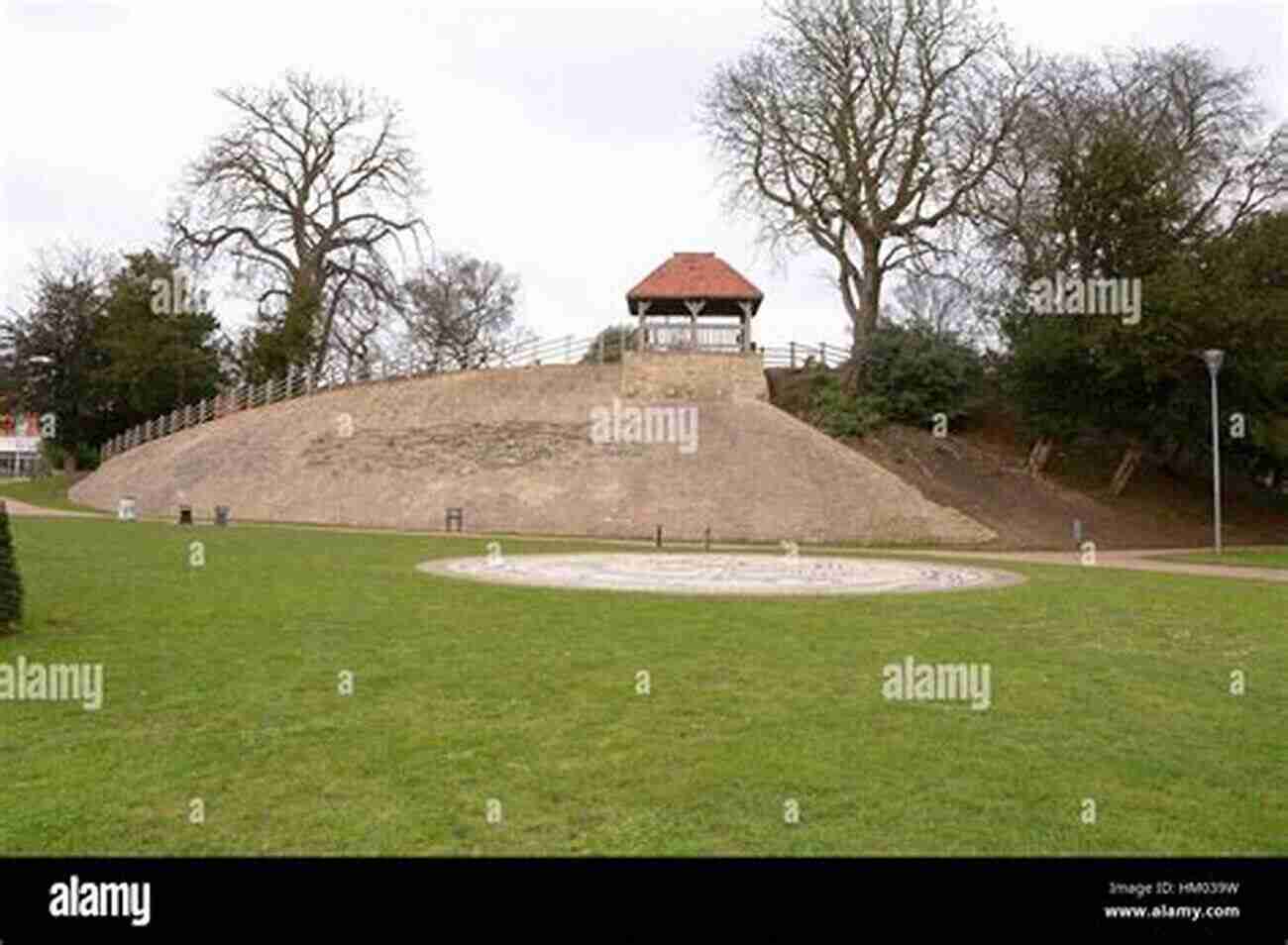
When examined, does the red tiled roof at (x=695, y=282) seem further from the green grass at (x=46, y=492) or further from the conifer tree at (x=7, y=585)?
the conifer tree at (x=7, y=585)

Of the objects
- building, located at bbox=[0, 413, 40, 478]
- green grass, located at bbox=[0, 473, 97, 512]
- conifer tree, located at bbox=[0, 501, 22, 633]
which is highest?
building, located at bbox=[0, 413, 40, 478]

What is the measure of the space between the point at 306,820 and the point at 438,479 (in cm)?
3464

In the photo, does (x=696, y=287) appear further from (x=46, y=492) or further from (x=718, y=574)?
(x=46, y=492)

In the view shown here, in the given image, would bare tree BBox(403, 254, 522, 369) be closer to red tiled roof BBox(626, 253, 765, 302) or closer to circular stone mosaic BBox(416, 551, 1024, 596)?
red tiled roof BBox(626, 253, 765, 302)

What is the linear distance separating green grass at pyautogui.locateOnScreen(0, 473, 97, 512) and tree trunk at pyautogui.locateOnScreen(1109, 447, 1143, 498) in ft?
125

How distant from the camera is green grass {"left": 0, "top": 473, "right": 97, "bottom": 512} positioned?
44.2m

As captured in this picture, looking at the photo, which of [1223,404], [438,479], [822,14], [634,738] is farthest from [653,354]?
[634,738]

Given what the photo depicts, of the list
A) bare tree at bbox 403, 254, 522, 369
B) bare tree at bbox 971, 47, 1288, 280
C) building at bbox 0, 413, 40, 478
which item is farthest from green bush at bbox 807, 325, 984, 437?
building at bbox 0, 413, 40, 478

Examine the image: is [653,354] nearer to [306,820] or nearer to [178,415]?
[178,415]

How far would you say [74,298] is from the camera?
57.2 metres

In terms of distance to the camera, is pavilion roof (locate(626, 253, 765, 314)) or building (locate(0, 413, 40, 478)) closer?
pavilion roof (locate(626, 253, 765, 314))

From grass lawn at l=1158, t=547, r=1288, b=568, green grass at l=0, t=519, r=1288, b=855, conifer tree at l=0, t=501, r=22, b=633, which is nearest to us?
green grass at l=0, t=519, r=1288, b=855

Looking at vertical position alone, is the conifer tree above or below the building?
below

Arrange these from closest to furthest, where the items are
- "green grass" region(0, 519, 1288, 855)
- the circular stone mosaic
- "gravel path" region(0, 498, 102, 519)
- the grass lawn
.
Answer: "green grass" region(0, 519, 1288, 855) < the circular stone mosaic < the grass lawn < "gravel path" region(0, 498, 102, 519)
